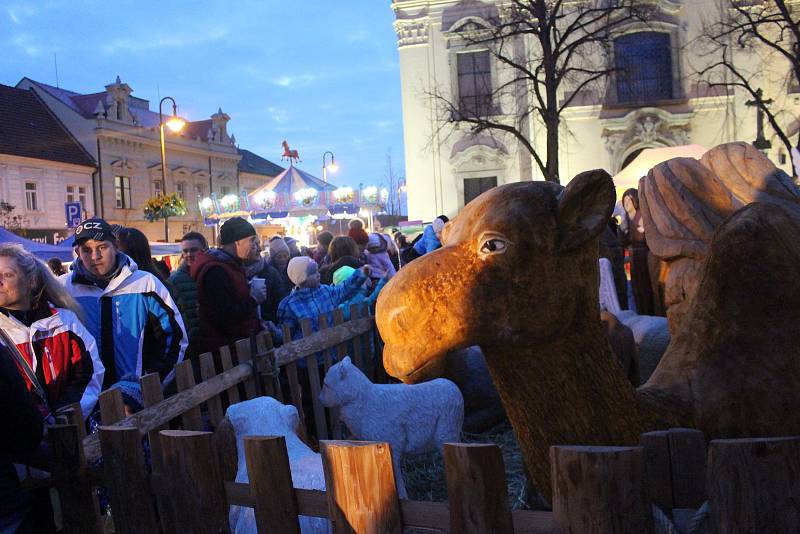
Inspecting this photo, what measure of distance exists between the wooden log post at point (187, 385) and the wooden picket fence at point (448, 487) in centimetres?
93

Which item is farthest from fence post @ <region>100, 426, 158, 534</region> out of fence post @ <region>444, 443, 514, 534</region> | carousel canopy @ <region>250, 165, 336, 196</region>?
carousel canopy @ <region>250, 165, 336, 196</region>

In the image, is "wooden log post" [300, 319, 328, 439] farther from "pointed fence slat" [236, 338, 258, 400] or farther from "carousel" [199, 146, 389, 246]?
"carousel" [199, 146, 389, 246]

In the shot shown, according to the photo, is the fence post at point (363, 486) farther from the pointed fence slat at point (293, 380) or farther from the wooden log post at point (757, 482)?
the pointed fence slat at point (293, 380)

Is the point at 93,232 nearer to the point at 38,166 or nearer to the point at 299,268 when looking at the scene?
the point at 299,268

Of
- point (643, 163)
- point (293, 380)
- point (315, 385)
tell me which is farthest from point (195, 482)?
point (643, 163)

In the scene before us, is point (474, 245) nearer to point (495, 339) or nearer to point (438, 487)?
point (495, 339)

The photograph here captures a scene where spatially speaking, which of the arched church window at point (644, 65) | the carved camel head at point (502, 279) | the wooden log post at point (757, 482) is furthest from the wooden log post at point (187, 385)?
the arched church window at point (644, 65)

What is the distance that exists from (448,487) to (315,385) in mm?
4093

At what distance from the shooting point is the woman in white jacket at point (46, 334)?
3.30m

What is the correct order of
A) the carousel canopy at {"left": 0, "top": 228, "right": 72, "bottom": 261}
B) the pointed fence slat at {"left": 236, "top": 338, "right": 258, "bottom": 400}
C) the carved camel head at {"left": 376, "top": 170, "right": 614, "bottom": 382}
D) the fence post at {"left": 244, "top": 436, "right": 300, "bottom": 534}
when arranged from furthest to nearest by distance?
the carousel canopy at {"left": 0, "top": 228, "right": 72, "bottom": 261} → the pointed fence slat at {"left": 236, "top": 338, "right": 258, "bottom": 400} → the fence post at {"left": 244, "top": 436, "right": 300, "bottom": 534} → the carved camel head at {"left": 376, "top": 170, "right": 614, "bottom": 382}

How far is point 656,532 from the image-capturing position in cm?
146

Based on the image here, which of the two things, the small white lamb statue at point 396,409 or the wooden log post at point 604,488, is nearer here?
the wooden log post at point 604,488

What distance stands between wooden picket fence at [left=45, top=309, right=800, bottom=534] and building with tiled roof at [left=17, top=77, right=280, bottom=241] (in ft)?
118

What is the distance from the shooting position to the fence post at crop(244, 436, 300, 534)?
194cm
